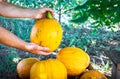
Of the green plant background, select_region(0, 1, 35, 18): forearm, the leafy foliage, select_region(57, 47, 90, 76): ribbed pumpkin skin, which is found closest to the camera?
select_region(57, 47, 90, 76): ribbed pumpkin skin

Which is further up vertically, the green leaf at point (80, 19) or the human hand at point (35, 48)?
the human hand at point (35, 48)

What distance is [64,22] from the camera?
9.79 ft

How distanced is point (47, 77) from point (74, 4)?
1.77 m

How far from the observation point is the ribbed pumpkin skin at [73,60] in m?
1.36

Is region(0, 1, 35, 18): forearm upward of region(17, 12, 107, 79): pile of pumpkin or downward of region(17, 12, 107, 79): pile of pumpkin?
upward

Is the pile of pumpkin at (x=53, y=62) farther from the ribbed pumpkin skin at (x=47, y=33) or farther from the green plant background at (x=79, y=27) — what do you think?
the green plant background at (x=79, y=27)

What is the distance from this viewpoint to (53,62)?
128 centimetres

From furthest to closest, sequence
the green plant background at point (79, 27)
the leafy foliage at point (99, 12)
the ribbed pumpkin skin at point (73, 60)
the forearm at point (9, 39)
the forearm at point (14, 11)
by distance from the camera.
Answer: the green plant background at point (79, 27)
the leafy foliage at point (99, 12)
the forearm at point (14, 11)
the ribbed pumpkin skin at point (73, 60)
the forearm at point (9, 39)

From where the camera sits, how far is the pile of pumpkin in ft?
4.09

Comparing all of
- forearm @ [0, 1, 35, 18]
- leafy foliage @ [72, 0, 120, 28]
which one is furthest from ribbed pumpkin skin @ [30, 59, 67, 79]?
leafy foliage @ [72, 0, 120, 28]

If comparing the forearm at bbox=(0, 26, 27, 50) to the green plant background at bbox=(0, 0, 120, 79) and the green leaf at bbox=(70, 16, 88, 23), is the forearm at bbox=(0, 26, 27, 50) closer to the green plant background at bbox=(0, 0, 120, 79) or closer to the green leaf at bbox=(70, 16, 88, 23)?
the green plant background at bbox=(0, 0, 120, 79)

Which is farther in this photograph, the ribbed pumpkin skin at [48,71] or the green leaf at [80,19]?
the green leaf at [80,19]

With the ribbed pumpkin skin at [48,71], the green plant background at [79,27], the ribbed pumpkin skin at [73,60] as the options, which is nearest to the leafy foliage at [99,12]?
the green plant background at [79,27]

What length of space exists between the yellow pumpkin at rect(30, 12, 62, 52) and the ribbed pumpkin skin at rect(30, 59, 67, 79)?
81 millimetres
